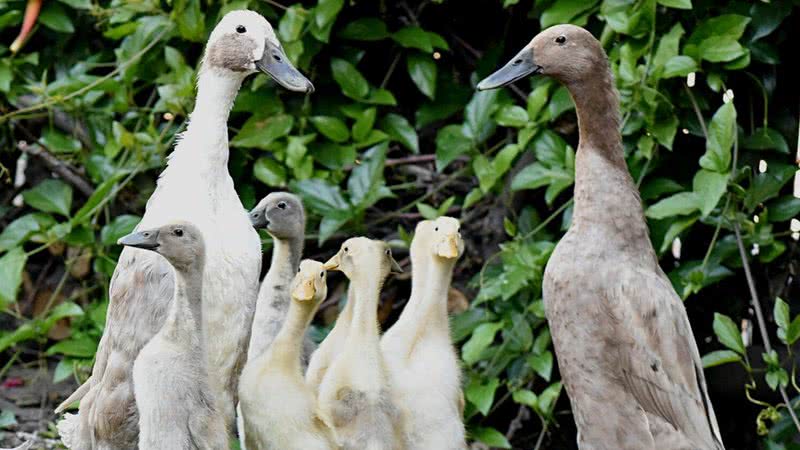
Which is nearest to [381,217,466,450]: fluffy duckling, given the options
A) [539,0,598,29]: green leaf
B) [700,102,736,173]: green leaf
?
[700,102,736,173]: green leaf

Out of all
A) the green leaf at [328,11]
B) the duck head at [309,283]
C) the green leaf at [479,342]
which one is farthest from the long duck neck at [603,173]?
the green leaf at [328,11]

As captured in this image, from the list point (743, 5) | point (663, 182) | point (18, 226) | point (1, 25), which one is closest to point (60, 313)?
point (18, 226)

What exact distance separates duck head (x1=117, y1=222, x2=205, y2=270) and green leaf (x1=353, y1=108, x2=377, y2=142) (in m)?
1.87

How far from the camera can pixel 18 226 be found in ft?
17.1

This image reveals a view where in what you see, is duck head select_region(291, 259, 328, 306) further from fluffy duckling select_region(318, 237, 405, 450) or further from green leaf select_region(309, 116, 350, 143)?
green leaf select_region(309, 116, 350, 143)

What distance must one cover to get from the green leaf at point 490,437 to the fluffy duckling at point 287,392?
135 cm

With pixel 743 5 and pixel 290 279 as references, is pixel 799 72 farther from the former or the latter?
pixel 290 279

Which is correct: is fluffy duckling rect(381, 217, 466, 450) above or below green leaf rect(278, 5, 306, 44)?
below

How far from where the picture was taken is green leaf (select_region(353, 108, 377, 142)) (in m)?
5.02

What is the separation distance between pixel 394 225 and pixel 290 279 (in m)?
1.42

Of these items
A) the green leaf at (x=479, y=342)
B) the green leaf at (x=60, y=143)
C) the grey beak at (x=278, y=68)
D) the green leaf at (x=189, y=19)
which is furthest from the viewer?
the green leaf at (x=60, y=143)

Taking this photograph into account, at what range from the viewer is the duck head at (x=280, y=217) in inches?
153

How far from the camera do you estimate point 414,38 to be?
5.04 meters

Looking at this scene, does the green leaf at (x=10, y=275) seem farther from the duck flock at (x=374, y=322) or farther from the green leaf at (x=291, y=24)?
the duck flock at (x=374, y=322)
